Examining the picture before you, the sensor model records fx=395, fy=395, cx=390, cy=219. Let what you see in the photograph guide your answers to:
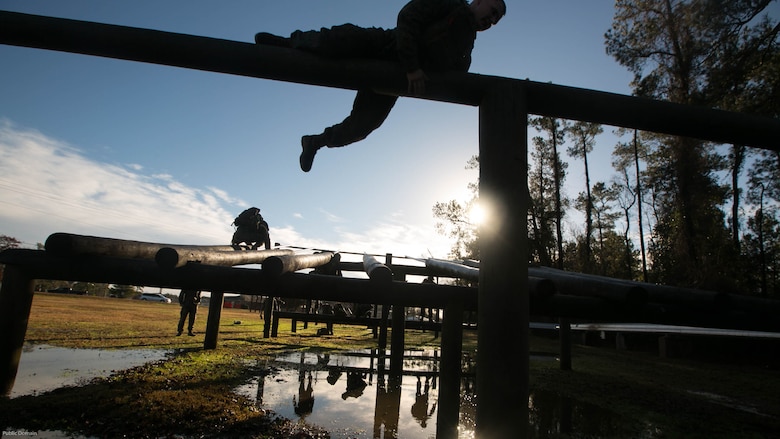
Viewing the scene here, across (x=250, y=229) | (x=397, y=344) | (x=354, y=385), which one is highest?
(x=250, y=229)

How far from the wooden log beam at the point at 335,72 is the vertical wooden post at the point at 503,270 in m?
0.21

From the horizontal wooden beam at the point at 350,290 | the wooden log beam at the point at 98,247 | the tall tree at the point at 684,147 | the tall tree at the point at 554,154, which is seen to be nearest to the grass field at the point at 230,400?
the horizontal wooden beam at the point at 350,290

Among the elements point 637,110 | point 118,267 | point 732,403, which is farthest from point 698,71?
point 118,267

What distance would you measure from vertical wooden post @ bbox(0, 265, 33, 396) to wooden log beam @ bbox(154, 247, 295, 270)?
1.35 m

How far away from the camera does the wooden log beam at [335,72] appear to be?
227cm

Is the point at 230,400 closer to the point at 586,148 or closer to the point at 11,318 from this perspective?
the point at 11,318

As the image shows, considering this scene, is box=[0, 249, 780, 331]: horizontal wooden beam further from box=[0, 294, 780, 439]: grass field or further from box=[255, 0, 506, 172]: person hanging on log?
box=[255, 0, 506, 172]: person hanging on log

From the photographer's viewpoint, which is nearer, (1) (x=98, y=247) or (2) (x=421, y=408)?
(1) (x=98, y=247)

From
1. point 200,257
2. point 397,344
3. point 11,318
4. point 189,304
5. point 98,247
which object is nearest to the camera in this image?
point 98,247

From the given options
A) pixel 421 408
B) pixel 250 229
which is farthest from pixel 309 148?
pixel 250 229

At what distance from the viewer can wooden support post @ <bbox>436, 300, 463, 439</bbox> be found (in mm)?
3787

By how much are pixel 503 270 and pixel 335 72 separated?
1501 millimetres

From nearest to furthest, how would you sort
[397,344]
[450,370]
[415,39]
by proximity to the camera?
[415,39]
[450,370]
[397,344]

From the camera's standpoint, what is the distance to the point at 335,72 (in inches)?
93.0
